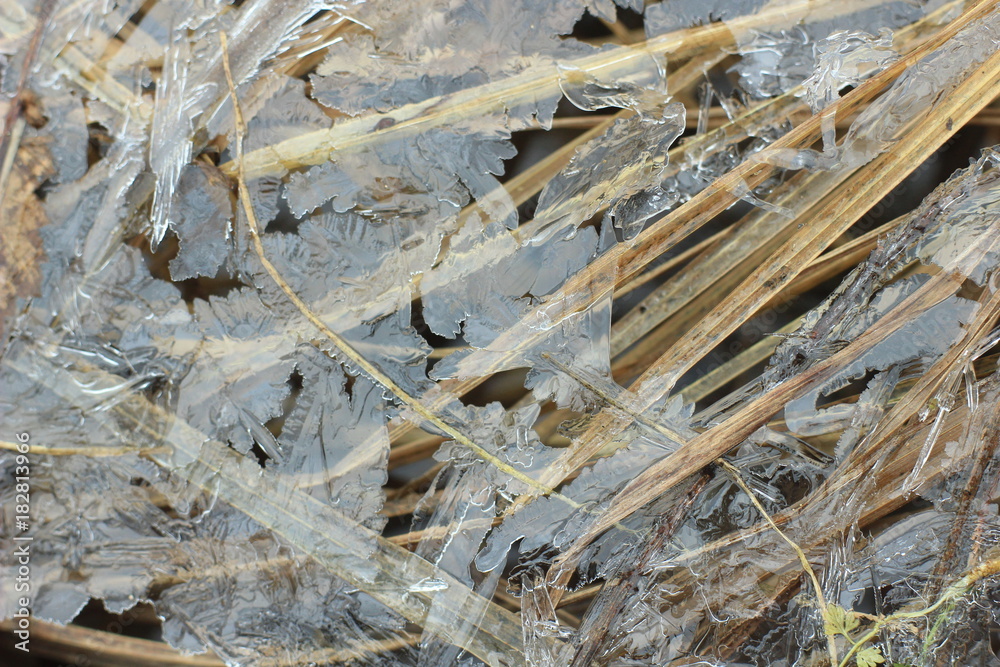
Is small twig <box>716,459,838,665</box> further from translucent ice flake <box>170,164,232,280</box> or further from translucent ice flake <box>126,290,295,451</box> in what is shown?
translucent ice flake <box>170,164,232,280</box>

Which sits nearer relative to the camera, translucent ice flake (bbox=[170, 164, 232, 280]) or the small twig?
the small twig

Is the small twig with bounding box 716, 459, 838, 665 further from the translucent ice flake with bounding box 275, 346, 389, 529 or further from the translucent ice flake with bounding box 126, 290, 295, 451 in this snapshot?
the translucent ice flake with bounding box 126, 290, 295, 451

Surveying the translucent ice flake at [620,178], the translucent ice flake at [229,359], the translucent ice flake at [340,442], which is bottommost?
the translucent ice flake at [340,442]

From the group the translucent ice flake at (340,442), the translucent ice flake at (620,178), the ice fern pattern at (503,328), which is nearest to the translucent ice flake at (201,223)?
the ice fern pattern at (503,328)

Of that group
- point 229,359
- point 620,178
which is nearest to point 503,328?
point 620,178

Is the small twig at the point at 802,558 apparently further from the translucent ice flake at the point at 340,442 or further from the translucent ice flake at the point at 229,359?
the translucent ice flake at the point at 229,359

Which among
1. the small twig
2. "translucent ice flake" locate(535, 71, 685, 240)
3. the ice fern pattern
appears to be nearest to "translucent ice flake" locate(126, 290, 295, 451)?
the ice fern pattern

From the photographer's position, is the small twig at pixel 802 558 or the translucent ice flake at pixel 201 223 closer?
the small twig at pixel 802 558

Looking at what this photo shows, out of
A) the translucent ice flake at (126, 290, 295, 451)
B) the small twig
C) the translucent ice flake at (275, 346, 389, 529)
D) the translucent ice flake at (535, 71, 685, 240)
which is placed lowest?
the small twig

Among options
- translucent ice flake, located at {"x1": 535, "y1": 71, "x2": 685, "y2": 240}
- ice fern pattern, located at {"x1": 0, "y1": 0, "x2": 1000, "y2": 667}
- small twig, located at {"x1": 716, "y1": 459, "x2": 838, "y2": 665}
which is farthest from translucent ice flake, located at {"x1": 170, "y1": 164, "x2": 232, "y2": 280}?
small twig, located at {"x1": 716, "y1": 459, "x2": 838, "y2": 665}

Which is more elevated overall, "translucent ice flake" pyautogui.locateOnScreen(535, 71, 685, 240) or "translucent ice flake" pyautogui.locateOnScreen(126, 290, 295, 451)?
"translucent ice flake" pyautogui.locateOnScreen(535, 71, 685, 240)

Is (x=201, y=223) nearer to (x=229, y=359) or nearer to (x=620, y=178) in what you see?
(x=229, y=359)
